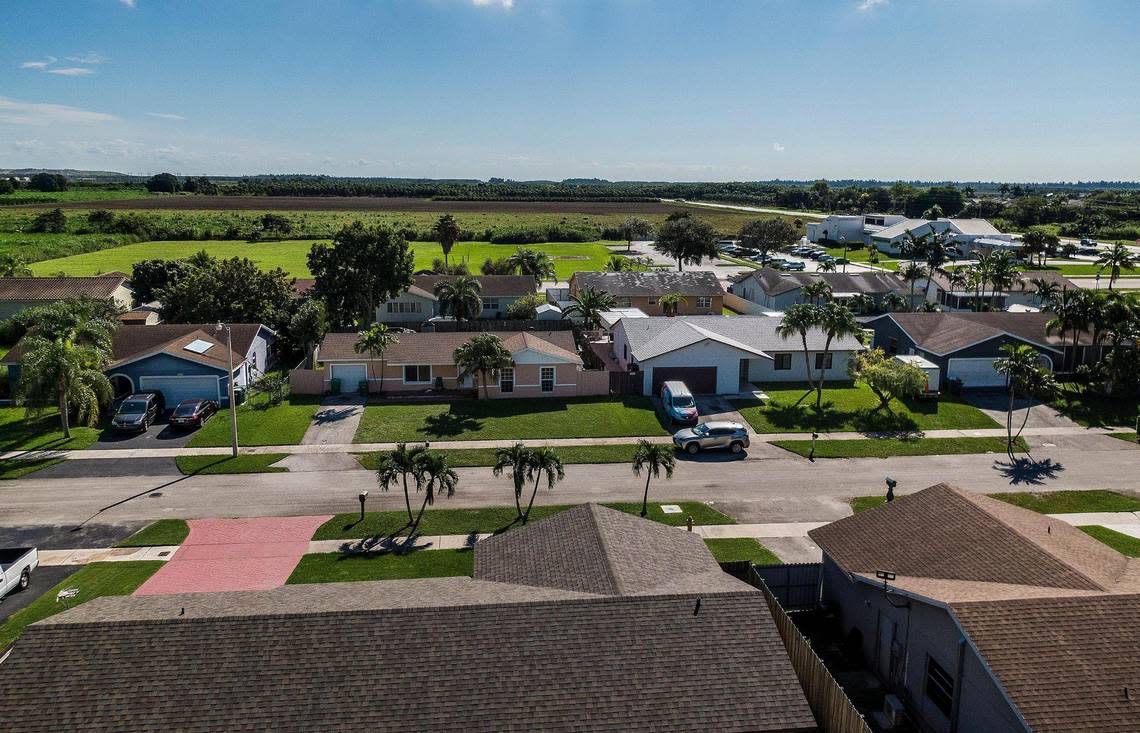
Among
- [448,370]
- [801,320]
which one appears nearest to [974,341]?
[801,320]

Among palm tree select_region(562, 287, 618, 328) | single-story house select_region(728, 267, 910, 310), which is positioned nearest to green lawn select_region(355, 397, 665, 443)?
palm tree select_region(562, 287, 618, 328)

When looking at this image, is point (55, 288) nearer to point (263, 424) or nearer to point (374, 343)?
point (263, 424)

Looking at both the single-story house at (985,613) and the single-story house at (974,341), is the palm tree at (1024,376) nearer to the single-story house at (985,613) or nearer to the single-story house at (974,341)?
the single-story house at (974,341)

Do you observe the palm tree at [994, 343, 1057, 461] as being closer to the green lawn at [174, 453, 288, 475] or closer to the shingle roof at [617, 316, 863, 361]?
the shingle roof at [617, 316, 863, 361]

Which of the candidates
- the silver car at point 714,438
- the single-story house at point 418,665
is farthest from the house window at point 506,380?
the single-story house at point 418,665

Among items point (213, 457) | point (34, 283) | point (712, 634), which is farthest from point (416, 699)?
point (34, 283)

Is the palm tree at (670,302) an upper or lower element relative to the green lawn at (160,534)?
upper

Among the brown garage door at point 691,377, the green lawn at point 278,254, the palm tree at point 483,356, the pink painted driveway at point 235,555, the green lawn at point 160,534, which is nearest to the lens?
the pink painted driveway at point 235,555
